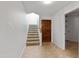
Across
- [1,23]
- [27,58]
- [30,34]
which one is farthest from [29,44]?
[1,23]

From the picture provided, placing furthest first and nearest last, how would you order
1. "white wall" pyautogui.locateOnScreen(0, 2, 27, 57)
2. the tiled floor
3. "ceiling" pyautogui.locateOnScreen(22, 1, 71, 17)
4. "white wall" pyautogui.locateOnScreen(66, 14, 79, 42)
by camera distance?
"white wall" pyautogui.locateOnScreen(66, 14, 79, 42) < "ceiling" pyautogui.locateOnScreen(22, 1, 71, 17) < the tiled floor < "white wall" pyautogui.locateOnScreen(0, 2, 27, 57)

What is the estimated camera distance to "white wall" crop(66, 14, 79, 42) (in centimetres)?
902

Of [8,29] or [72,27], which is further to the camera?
[72,27]

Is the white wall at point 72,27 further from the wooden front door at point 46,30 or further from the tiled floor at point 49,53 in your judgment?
the tiled floor at point 49,53

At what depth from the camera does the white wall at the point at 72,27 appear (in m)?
9.02

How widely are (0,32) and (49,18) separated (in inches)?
290

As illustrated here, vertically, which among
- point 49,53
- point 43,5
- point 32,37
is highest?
point 43,5

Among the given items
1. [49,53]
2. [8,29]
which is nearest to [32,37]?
[49,53]

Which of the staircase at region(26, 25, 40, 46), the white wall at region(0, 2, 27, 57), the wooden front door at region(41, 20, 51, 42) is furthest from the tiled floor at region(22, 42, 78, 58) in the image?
the wooden front door at region(41, 20, 51, 42)

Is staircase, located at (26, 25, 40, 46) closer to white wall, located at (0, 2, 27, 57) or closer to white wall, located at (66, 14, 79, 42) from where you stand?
white wall, located at (66, 14, 79, 42)

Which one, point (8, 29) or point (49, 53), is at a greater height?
point (8, 29)

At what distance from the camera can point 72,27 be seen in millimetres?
9219

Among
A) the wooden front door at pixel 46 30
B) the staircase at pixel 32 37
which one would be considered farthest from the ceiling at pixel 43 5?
the wooden front door at pixel 46 30

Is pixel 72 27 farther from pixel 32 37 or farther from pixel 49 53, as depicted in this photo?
pixel 49 53
